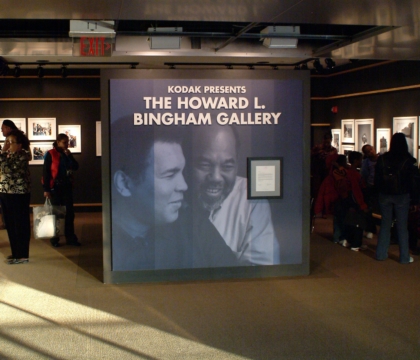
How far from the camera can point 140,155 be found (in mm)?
8070

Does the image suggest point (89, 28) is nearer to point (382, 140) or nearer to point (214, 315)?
Result: point (214, 315)

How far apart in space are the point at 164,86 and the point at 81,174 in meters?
8.20

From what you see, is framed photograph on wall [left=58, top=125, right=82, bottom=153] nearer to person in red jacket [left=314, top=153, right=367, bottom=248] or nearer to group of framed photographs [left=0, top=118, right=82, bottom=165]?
group of framed photographs [left=0, top=118, right=82, bottom=165]

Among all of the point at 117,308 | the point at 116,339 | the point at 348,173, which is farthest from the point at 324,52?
the point at 116,339

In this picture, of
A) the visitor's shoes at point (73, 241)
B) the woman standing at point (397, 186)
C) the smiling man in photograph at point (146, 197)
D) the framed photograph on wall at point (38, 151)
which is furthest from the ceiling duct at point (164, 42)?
the framed photograph on wall at point (38, 151)

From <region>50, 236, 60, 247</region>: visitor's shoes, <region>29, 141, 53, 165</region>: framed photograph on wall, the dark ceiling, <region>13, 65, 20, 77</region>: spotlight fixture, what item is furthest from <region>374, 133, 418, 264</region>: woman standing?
<region>29, 141, 53, 165</region>: framed photograph on wall

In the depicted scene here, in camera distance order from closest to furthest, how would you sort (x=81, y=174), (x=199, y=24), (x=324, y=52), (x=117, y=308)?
1. (x=117, y=308)
2. (x=199, y=24)
3. (x=324, y=52)
4. (x=81, y=174)

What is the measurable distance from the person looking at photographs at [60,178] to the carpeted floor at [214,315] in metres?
1.50

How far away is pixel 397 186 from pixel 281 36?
370cm

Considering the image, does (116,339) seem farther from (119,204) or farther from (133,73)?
(133,73)

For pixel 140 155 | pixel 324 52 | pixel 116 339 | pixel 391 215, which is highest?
pixel 324 52

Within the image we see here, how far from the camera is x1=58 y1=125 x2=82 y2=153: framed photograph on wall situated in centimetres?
1559

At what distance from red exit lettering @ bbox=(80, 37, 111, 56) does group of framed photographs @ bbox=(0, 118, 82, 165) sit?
5.78 m

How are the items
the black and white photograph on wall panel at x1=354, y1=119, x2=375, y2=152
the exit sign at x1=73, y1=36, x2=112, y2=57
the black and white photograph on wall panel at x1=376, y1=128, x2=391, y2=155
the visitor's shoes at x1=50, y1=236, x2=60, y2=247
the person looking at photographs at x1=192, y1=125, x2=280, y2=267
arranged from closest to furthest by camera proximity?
the person looking at photographs at x1=192, y1=125, x2=280, y2=267
the exit sign at x1=73, y1=36, x2=112, y2=57
the visitor's shoes at x1=50, y1=236, x2=60, y2=247
the black and white photograph on wall panel at x1=376, y1=128, x2=391, y2=155
the black and white photograph on wall panel at x1=354, y1=119, x2=375, y2=152
